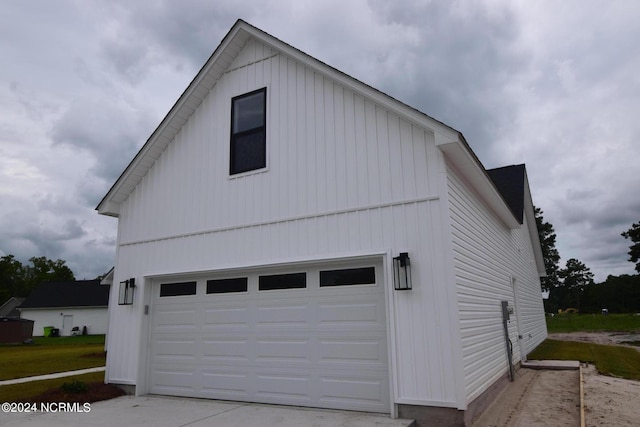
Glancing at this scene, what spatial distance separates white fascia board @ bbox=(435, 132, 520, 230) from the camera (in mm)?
5633

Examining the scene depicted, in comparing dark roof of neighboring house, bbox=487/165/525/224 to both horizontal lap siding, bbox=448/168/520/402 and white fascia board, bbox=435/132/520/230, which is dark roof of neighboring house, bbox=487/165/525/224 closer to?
horizontal lap siding, bbox=448/168/520/402

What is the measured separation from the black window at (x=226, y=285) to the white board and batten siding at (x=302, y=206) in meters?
0.32

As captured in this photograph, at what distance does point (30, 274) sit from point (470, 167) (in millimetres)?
76624

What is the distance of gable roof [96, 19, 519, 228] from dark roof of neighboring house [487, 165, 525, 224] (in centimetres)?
319

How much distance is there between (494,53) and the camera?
10.5 m

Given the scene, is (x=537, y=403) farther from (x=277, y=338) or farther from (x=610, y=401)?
(x=277, y=338)

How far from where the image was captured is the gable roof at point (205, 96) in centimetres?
582

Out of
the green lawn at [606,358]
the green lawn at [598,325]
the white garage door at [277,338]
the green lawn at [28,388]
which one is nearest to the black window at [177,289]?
the white garage door at [277,338]

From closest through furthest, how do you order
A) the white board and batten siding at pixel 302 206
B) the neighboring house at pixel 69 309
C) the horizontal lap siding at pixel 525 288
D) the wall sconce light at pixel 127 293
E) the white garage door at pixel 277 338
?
the white board and batten siding at pixel 302 206 → the white garage door at pixel 277 338 → the wall sconce light at pixel 127 293 → the horizontal lap siding at pixel 525 288 → the neighboring house at pixel 69 309

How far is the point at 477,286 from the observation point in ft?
22.9

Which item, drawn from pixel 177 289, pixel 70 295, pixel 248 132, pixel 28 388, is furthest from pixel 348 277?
pixel 70 295

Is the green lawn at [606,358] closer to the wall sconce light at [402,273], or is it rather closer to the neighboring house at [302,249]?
the neighboring house at [302,249]

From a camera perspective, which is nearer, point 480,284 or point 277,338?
point 277,338

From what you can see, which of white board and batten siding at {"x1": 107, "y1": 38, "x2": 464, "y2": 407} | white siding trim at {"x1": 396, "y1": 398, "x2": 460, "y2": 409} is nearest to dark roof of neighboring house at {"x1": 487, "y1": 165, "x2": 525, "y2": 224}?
Result: white board and batten siding at {"x1": 107, "y1": 38, "x2": 464, "y2": 407}
